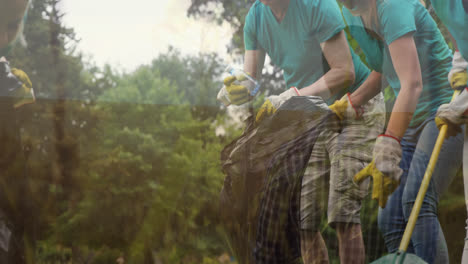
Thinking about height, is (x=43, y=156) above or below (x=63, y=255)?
above

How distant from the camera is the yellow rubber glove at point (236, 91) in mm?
2256

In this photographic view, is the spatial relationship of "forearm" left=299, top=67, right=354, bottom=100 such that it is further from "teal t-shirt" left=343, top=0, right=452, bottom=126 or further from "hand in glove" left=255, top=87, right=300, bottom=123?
"teal t-shirt" left=343, top=0, right=452, bottom=126

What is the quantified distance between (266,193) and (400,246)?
2.93ft

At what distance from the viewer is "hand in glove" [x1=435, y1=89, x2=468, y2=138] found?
2287 mm

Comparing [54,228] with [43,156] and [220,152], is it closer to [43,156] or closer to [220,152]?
[43,156]

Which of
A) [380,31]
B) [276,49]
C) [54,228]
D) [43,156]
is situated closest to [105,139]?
[43,156]

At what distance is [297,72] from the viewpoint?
2244 mm

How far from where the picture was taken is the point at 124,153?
7.29 feet

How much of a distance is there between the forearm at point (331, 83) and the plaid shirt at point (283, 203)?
0.48 ft

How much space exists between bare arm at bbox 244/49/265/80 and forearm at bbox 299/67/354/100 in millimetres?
308

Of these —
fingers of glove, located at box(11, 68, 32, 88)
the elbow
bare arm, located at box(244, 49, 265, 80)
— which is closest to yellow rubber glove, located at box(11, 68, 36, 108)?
fingers of glove, located at box(11, 68, 32, 88)

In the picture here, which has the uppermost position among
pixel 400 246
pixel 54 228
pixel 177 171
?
pixel 177 171

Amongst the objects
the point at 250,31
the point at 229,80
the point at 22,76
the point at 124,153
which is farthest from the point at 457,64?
the point at 22,76

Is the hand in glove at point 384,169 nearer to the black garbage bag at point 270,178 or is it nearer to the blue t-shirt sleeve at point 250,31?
the black garbage bag at point 270,178
